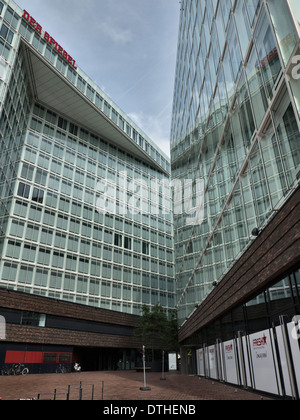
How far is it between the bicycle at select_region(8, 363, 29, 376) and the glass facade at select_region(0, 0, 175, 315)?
9.46 metres

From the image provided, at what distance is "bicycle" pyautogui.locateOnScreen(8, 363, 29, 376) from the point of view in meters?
35.4

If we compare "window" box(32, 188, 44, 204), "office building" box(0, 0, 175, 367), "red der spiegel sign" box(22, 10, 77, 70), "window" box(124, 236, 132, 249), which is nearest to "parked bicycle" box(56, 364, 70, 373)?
"office building" box(0, 0, 175, 367)

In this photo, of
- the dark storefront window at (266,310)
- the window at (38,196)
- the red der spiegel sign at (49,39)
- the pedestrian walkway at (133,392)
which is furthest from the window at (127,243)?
the dark storefront window at (266,310)

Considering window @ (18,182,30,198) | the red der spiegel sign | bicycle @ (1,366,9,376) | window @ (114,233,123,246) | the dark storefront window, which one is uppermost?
the red der spiegel sign

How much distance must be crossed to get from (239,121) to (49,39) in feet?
147

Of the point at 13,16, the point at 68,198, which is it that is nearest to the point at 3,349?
the point at 68,198

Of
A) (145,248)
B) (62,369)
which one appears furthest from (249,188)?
(145,248)

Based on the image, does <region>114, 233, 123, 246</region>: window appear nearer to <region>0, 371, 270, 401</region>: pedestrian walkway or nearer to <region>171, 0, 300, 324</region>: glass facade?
<region>171, 0, 300, 324</region>: glass facade

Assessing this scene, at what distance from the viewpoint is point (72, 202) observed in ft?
175

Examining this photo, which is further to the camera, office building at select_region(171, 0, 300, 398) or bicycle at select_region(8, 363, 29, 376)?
bicycle at select_region(8, 363, 29, 376)

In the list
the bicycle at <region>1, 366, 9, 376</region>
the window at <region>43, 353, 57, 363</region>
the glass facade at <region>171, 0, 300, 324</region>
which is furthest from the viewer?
the window at <region>43, 353, 57, 363</region>

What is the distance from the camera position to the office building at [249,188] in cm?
877
